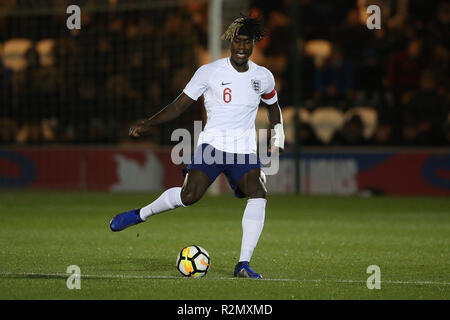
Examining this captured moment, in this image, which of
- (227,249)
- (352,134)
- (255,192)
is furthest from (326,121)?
(255,192)

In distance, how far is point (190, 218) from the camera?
1331 cm

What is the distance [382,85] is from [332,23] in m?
2.01

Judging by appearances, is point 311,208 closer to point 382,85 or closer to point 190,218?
point 190,218

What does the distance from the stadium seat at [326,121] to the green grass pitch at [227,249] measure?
2.32 m

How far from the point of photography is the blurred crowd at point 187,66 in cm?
1852

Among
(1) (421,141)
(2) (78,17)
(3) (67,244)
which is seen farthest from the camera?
(2) (78,17)

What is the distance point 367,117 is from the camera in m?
18.4

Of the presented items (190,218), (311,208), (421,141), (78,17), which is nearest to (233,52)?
(190,218)

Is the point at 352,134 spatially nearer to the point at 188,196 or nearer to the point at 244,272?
the point at 188,196

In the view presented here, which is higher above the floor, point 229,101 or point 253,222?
point 229,101

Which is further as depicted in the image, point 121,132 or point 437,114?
point 121,132

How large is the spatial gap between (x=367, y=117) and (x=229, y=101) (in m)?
11.2

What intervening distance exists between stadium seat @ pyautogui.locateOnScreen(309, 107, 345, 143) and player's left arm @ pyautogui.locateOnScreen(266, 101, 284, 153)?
10.7 meters

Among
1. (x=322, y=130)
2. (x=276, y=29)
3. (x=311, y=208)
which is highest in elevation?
(x=276, y=29)
